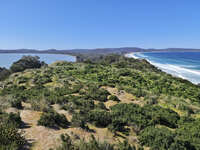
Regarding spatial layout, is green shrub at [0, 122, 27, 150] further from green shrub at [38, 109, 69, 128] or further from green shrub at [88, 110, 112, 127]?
green shrub at [88, 110, 112, 127]

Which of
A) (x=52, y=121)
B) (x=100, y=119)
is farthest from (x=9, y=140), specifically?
(x=100, y=119)

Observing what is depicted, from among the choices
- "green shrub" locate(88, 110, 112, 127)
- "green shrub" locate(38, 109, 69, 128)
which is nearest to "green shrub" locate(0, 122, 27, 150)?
"green shrub" locate(38, 109, 69, 128)

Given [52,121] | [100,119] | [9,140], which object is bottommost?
[100,119]

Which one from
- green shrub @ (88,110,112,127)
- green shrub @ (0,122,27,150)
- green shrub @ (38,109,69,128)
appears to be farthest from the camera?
green shrub @ (88,110,112,127)

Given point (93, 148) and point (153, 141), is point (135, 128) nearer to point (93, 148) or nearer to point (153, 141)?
point (153, 141)

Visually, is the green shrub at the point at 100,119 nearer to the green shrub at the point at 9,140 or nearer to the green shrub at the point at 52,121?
the green shrub at the point at 52,121

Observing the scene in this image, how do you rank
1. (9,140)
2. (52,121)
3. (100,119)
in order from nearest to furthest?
(9,140), (52,121), (100,119)

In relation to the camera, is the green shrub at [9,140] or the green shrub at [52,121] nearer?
the green shrub at [9,140]

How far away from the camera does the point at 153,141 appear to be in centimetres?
623

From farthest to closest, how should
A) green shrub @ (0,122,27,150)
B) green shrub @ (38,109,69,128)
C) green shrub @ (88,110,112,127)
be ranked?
green shrub @ (88,110,112,127) → green shrub @ (38,109,69,128) → green shrub @ (0,122,27,150)

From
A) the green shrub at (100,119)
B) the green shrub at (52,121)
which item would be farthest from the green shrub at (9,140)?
the green shrub at (100,119)

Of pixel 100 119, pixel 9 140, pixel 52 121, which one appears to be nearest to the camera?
pixel 9 140

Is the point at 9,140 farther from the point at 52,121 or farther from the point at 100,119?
the point at 100,119

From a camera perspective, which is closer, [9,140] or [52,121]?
[9,140]
